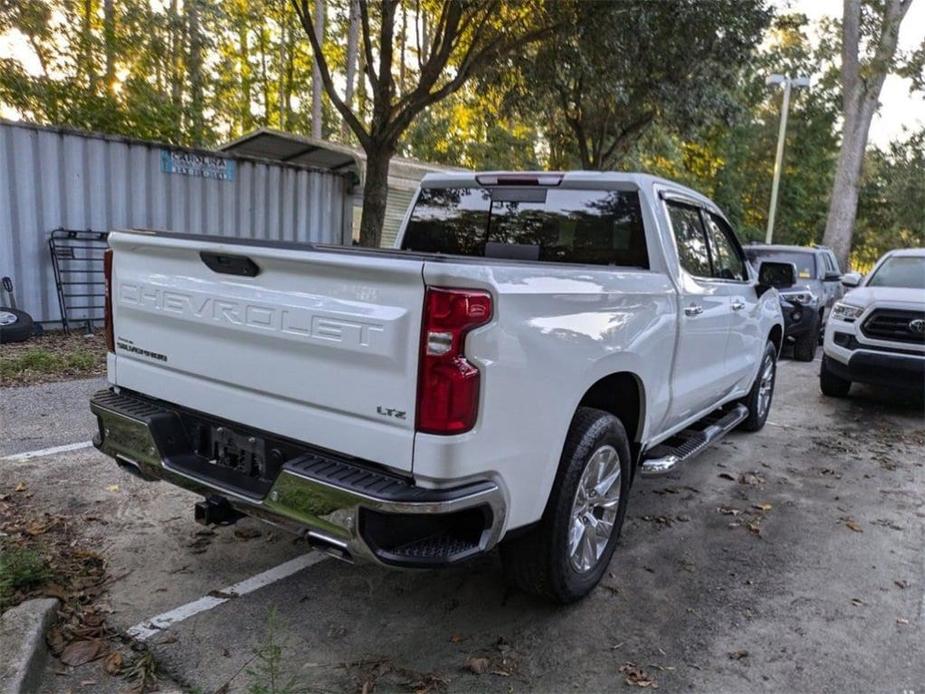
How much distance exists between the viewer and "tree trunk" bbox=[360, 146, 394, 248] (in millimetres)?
10578

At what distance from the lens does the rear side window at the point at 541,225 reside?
13.7 ft

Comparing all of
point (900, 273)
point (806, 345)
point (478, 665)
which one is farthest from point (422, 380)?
point (806, 345)

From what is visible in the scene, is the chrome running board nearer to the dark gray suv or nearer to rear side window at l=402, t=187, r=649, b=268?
rear side window at l=402, t=187, r=649, b=268

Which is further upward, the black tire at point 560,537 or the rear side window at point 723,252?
the rear side window at point 723,252

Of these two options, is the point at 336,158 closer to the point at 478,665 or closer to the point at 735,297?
the point at 735,297

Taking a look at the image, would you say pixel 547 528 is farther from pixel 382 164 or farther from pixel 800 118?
pixel 800 118

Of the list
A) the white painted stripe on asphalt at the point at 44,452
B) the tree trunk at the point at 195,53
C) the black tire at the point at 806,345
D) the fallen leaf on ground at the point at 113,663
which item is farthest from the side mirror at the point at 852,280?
the tree trunk at the point at 195,53

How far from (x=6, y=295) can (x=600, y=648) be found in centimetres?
887

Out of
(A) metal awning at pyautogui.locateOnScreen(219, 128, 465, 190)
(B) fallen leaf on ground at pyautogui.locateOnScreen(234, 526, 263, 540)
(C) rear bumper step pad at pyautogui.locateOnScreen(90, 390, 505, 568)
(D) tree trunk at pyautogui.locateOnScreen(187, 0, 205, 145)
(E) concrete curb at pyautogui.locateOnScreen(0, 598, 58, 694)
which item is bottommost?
(B) fallen leaf on ground at pyautogui.locateOnScreen(234, 526, 263, 540)

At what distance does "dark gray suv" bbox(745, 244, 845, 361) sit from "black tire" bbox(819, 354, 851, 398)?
7.09 ft

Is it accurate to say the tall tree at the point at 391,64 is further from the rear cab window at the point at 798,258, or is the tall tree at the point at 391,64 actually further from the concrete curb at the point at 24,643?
the concrete curb at the point at 24,643

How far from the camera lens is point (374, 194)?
1059 cm

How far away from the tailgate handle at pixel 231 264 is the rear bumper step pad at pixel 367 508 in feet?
2.16

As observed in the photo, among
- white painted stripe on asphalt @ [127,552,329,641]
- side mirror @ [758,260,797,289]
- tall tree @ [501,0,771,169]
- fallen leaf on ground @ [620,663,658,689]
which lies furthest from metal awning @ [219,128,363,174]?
fallen leaf on ground @ [620,663,658,689]
